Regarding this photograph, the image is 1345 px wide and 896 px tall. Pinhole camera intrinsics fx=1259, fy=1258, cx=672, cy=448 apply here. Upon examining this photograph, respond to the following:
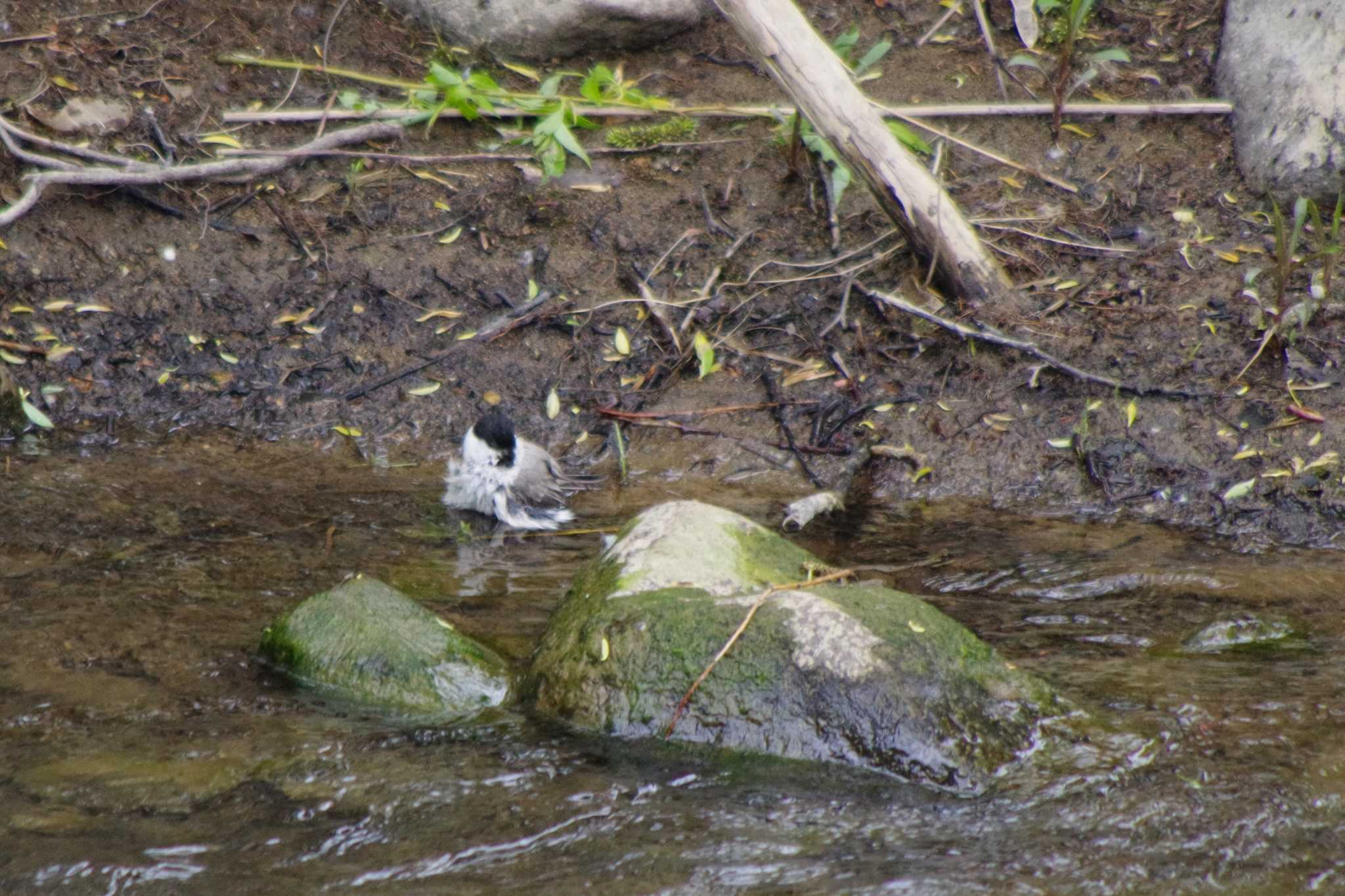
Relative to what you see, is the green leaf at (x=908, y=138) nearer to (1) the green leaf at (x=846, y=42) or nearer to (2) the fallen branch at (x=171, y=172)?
(1) the green leaf at (x=846, y=42)

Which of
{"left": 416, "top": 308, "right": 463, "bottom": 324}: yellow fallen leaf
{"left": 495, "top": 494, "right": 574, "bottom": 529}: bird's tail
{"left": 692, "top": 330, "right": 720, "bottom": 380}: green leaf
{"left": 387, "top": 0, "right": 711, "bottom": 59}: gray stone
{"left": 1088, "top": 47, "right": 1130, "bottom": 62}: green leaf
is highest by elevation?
{"left": 387, "top": 0, "right": 711, "bottom": 59}: gray stone

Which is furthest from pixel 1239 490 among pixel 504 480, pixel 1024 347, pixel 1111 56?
pixel 504 480

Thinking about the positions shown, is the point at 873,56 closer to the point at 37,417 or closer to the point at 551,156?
the point at 551,156

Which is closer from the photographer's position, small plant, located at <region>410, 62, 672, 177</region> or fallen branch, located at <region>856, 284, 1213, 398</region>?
fallen branch, located at <region>856, 284, 1213, 398</region>

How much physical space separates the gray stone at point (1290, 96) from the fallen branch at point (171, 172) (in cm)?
473

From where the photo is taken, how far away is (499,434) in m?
5.70

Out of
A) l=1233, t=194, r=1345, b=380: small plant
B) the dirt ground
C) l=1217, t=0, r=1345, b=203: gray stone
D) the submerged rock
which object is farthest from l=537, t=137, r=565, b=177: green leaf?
the submerged rock

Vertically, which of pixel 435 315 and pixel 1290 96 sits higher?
pixel 1290 96

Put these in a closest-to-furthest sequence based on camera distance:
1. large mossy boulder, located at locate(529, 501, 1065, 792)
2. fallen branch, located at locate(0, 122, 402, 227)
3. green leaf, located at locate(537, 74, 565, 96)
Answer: large mossy boulder, located at locate(529, 501, 1065, 792) < fallen branch, located at locate(0, 122, 402, 227) < green leaf, located at locate(537, 74, 565, 96)

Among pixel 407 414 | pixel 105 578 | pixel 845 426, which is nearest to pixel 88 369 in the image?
pixel 407 414

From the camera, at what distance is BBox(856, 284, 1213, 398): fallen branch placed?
5.87 m

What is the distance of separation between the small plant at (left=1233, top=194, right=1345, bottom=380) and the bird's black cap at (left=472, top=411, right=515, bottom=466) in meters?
3.39

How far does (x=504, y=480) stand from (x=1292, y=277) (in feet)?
13.2

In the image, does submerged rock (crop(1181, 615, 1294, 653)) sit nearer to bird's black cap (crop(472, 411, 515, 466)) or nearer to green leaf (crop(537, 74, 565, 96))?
bird's black cap (crop(472, 411, 515, 466))
